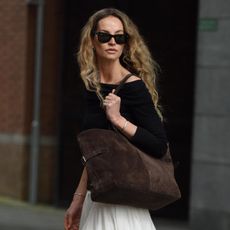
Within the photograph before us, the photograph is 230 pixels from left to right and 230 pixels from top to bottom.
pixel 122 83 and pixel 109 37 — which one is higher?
pixel 109 37

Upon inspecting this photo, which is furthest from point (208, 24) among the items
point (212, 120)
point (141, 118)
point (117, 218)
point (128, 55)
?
point (117, 218)

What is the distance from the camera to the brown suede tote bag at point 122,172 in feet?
11.8

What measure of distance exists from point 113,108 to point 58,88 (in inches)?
285

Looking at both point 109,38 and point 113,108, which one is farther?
point 109,38

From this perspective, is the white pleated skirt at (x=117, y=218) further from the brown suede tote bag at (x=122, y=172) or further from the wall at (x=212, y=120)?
the wall at (x=212, y=120)

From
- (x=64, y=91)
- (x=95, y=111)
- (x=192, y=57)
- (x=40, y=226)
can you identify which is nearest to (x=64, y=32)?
(x=64, y=91)

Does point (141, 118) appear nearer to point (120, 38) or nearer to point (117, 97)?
point (117, 97)

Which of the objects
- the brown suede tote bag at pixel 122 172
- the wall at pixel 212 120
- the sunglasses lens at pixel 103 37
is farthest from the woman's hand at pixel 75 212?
the wall at pixel 212 120

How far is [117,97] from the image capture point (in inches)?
146

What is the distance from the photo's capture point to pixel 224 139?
8.58 metres

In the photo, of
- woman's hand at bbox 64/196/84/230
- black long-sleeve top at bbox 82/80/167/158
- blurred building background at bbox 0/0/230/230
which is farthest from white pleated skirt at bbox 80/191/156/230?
blurred building background at bbox 0/0/230/230

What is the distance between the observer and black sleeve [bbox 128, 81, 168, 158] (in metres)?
3.71

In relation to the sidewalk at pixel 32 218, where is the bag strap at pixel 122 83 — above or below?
above

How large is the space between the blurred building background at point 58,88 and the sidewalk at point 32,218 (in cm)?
17
